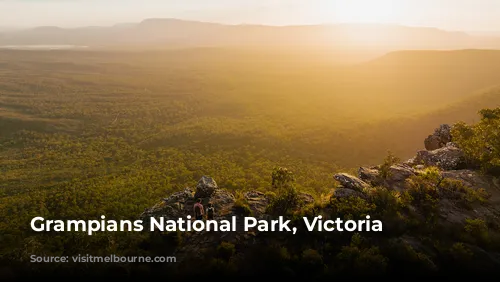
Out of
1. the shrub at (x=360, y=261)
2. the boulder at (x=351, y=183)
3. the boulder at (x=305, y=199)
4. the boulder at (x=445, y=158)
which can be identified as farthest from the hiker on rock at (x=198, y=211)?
the boulder at (x=445, y=158)

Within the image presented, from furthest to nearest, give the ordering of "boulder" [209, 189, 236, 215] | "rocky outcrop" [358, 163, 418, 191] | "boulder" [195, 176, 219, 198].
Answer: "rocky outcrop" [358, 163, 418, 191], "boulder" [195, 176, 219, 198], "boulder" [209, 189, 236, 215]

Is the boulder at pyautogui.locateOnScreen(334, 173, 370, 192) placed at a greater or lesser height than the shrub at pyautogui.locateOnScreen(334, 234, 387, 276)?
greater

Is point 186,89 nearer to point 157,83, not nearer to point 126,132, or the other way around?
point 157,83

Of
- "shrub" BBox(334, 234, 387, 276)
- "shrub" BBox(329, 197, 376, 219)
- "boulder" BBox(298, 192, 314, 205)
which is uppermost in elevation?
"shrub" BBox(329, 197, 376, 219)

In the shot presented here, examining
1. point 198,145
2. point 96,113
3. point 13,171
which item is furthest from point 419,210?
point 96,113

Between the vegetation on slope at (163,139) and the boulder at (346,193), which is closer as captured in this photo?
the boulder at (346,193)

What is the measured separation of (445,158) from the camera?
33281 millimetres

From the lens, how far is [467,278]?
778 inches

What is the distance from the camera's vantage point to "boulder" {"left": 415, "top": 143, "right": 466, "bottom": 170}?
32.2m

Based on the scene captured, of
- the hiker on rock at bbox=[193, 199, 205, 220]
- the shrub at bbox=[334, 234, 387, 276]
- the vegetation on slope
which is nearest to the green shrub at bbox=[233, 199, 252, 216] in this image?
the hiker on rock at bbox=[193, 199, 205, 220]

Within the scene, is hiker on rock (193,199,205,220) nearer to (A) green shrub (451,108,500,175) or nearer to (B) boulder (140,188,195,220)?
(B) boulder (140,188,195,220)

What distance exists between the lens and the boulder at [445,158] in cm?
3216

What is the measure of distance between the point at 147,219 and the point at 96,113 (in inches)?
4578

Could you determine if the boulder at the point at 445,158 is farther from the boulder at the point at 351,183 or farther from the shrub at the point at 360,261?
the shrub at the point at 360,261
